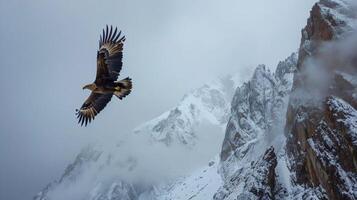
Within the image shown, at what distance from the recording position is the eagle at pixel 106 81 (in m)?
27.2

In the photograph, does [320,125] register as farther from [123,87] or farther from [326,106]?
[123,87]

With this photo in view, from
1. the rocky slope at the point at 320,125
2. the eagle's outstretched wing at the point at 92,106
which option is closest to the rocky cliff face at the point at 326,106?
the rocky slope at the point at 320,125

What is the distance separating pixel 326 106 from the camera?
120500 millimetres

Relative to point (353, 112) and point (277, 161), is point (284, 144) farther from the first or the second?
point (353, 112)

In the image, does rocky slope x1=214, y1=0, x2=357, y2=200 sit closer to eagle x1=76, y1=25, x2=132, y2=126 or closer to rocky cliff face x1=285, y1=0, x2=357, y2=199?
rocky cliff face x1=285, y1=0, x2=357, y2=199

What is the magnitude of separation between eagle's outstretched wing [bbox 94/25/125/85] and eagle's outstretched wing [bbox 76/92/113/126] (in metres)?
1.23

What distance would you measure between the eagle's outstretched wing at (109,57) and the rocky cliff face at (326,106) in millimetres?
87523

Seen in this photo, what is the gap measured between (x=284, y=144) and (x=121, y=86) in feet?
431

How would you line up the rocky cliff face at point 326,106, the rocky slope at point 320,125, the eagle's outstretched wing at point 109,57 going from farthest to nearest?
the rocky slope at point 320,125 → the rocky cliff face at point 326,106 → the eagle's outstretched wing at point 109,57

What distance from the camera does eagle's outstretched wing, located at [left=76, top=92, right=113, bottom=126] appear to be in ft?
94.6

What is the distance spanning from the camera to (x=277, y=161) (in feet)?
463

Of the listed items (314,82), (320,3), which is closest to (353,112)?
(314,82)

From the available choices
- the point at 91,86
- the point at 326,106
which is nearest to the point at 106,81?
the point at 91,86

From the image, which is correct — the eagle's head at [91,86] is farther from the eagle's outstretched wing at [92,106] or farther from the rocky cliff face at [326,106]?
the rocky cliff face at [326,106]
